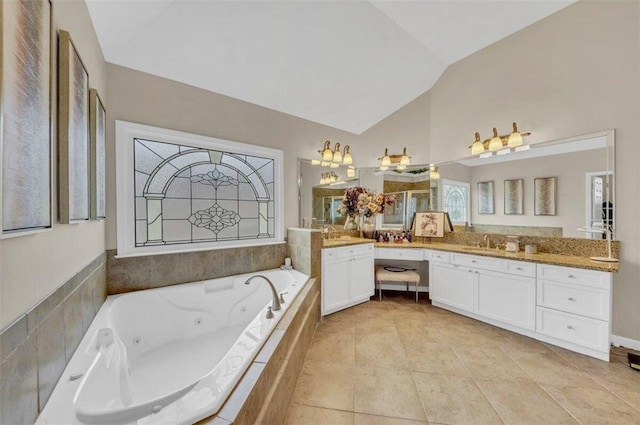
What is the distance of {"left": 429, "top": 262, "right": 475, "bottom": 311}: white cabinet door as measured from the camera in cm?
297

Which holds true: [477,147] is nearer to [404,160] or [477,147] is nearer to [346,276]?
[404,160]

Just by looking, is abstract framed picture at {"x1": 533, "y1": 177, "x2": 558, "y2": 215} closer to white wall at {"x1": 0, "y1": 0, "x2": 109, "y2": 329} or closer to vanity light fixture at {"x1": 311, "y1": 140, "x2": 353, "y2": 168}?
vanity light fixture at {"x1": 311, "y1": 140, "x2": 353, "y2": 168}

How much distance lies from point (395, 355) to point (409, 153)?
111 inches

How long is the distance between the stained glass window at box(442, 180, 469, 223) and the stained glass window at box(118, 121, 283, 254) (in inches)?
93.1

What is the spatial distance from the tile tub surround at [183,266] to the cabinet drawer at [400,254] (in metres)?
1.46

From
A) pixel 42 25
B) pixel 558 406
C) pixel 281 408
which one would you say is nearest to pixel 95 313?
pixel 281 408

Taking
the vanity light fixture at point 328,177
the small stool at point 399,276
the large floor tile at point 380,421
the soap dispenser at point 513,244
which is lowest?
the large floor tile at point 380,421

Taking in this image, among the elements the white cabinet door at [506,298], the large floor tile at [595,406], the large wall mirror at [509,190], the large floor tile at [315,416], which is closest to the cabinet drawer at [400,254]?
the large wall mirror at [509,190]

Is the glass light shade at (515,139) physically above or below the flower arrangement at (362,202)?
above

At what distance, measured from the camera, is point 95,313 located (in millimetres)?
1737

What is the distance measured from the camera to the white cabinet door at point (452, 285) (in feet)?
9.76

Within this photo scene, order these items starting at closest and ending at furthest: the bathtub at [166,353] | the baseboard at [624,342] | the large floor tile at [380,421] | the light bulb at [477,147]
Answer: the bathtub at [166,353] → the large floor tile at [380,421] → the baseboard at [624,342] → the light bulb at [477,147]

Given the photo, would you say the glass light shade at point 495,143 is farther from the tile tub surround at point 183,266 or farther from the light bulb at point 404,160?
the tile tub surround at point 183,266

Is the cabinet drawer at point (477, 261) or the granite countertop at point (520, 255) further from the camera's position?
the cabinet drawer at point (477, 261)
